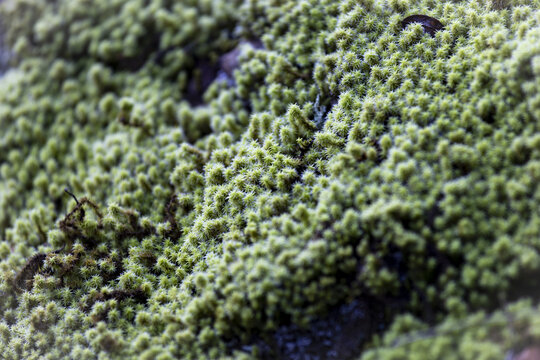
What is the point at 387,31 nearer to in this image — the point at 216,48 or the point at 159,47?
the point at 216,48

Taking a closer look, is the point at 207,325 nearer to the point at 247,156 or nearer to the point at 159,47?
the point at 247,156

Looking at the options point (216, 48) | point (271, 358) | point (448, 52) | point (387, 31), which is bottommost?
point (271, 358)

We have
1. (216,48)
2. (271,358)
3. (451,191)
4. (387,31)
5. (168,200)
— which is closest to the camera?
(451,191)

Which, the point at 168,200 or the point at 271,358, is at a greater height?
the point at 168,200

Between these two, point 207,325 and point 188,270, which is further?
point 188,270

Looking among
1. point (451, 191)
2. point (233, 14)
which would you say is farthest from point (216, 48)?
point (451, 191)

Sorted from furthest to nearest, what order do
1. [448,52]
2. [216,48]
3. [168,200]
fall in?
[216,48] < [168,200] < [448,52]

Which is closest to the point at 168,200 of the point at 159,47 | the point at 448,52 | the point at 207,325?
the point at 207,325
